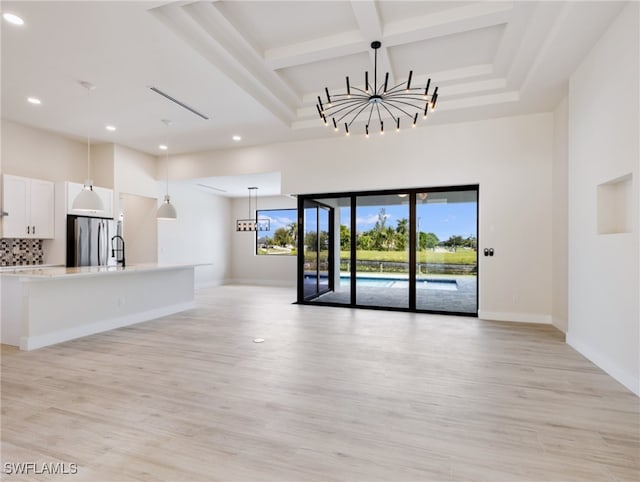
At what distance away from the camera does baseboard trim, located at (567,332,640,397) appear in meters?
2.80

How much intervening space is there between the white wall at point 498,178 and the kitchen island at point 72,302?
4115 millimetres

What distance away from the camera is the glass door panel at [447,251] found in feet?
19.4

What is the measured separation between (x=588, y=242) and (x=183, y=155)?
7.55 metres

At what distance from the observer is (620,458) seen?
1.93 m

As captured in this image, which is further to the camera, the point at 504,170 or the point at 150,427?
the point at 504,170

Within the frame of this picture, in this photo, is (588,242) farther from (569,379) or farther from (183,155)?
(183,155)

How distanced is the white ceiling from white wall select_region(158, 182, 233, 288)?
3209mm

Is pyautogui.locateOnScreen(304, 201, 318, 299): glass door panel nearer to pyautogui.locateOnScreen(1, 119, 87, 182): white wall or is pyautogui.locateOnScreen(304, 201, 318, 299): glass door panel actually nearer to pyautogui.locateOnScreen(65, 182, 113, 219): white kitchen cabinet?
pyautogui.locateOnScreen(65, 182, 113, 219): white kitchen cabinet

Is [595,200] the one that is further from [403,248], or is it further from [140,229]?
[140,229]

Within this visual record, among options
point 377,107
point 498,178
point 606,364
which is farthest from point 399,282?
point 606,364

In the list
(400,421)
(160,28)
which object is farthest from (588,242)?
(160,28)

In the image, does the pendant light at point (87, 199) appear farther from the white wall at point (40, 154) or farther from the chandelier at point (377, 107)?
the chandelier at point (377, 107)

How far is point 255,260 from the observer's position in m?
10.7

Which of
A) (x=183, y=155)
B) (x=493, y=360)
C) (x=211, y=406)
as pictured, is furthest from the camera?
(x=183, y=155)
